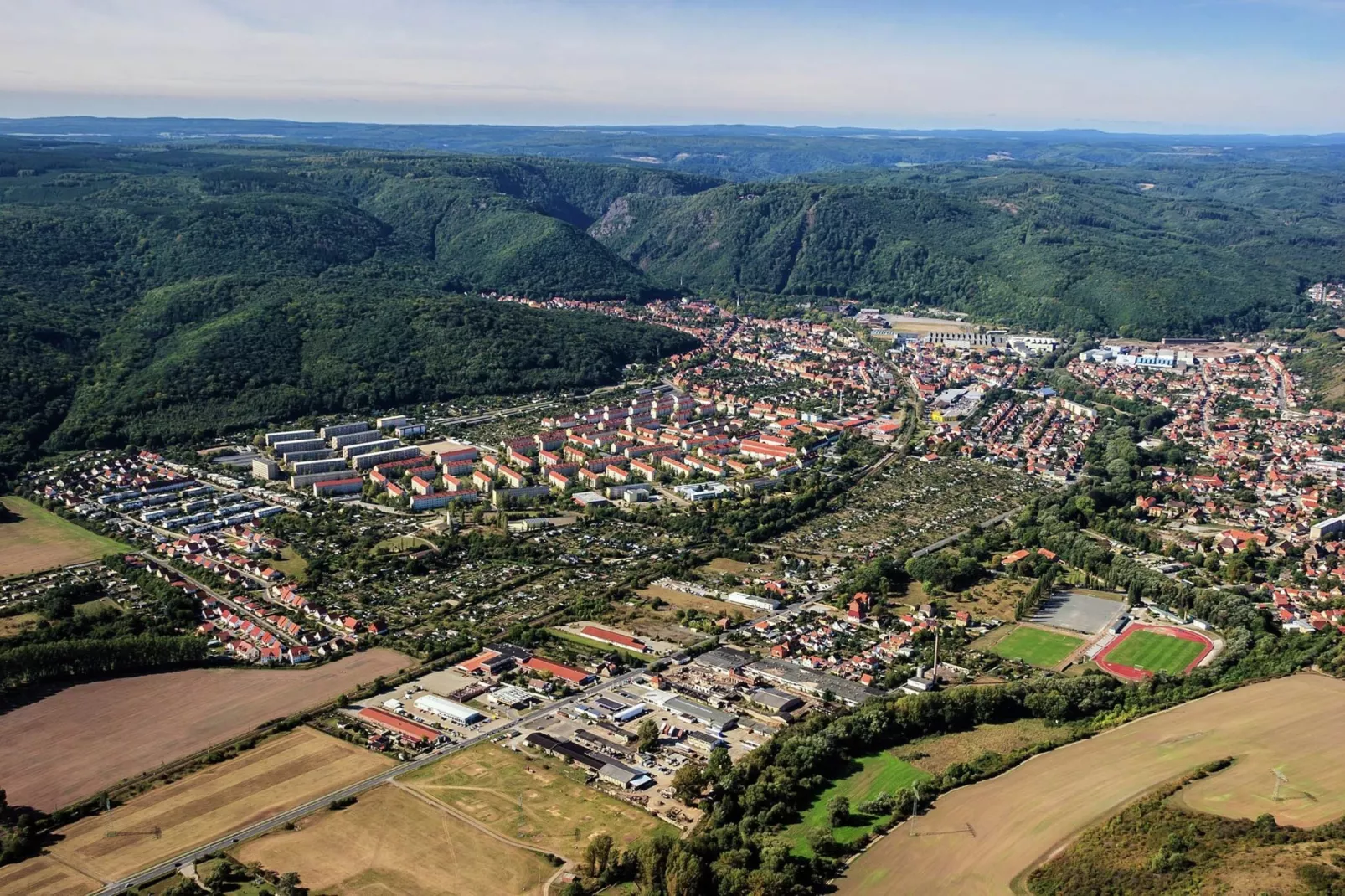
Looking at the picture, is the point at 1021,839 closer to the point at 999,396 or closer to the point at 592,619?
the point at 592,619

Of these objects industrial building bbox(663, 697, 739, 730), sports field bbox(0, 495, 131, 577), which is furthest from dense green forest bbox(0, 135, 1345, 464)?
industrial building bbox(663, 697, 739, 730)

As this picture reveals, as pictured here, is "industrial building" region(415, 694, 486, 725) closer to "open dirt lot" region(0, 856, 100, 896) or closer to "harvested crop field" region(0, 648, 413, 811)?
"harvested crop field" region(0, 648, 413, 811)

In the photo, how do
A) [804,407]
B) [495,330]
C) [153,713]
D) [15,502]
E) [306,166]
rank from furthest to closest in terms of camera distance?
[306,166] → [495,330] → [804,407] → [15,502] → [153,713]

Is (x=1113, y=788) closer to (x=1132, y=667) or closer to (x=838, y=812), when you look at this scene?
(x=838, y=812)

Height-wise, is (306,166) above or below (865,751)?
above

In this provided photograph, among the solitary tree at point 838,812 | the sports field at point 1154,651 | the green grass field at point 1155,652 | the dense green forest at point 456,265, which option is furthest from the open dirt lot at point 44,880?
the dense green forest at point 456,265

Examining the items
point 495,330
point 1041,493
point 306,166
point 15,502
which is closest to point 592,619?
point 1041,493

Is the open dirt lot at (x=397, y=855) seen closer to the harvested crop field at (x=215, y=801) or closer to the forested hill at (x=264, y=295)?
the harvested crop field at (x=215, y=801)
